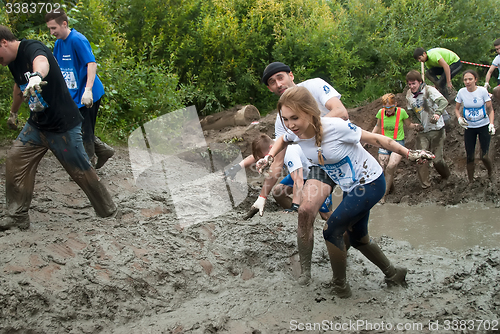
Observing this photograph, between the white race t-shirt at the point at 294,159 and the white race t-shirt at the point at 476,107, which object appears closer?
the white race t-shirt at the point at 294,159

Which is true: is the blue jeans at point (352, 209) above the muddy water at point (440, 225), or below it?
above

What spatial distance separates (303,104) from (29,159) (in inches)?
105

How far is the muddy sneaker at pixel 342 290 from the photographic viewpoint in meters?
3.30

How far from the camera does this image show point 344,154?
3.13m

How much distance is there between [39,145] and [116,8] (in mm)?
7585

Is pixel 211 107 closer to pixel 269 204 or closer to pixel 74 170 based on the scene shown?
pixel 269 204

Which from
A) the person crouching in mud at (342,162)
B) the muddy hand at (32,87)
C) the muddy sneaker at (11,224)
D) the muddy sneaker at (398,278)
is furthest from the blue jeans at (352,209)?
the muddy sneaker at (11,224)

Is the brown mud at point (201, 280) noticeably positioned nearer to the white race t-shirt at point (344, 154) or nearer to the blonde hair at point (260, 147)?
the blonde hair at point (260, 147)

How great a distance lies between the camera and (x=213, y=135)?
11219 millimetres

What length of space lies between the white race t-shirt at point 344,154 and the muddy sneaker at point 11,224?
9.13 ft

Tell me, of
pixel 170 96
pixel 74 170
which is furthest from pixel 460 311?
pixel 170 96

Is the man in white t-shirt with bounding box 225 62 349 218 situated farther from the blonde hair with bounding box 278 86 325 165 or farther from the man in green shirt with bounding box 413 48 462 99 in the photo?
the man in green shirt with bounding box 413 48 462 99

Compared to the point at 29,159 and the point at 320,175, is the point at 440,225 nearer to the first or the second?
the point at 320,175

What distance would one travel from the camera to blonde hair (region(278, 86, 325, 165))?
2963 millimetres
